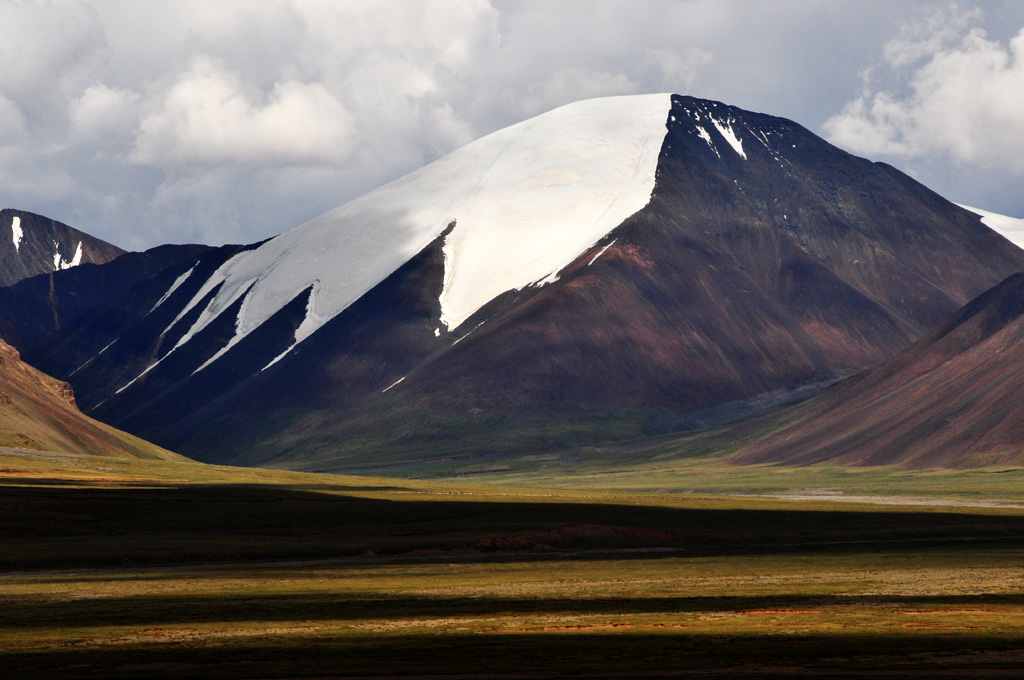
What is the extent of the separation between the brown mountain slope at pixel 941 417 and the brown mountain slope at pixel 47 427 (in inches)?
3556

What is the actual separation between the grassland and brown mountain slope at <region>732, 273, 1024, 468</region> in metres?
48.2

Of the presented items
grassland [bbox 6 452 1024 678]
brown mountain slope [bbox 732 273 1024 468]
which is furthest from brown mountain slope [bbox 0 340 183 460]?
brown mountain slope [bbox 732 273 1024 468]

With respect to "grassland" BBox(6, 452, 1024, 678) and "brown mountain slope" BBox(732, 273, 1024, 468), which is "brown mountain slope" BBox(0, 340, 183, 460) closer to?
"grassland" BBox(6, 452, 1024, 678)

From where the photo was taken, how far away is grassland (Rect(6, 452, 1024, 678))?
33906 mm

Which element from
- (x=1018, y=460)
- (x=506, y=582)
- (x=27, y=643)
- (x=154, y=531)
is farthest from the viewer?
(x=1018, y=460)

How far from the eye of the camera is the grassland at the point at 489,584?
33.9 meters

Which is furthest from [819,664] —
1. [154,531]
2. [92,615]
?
[154,531]

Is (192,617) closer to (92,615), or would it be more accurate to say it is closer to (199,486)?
(92,615)

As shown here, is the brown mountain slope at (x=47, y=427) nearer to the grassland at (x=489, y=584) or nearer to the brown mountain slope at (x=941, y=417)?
the grassland at (x=489, y=584)

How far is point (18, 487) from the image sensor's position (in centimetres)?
9175

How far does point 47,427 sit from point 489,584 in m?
119

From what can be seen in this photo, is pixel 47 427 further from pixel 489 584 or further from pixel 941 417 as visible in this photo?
pixel 489 584

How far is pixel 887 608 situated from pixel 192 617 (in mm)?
24109

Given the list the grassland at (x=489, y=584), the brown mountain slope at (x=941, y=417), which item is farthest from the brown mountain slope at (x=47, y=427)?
the brown mountain slope at (x=941, y=417)
